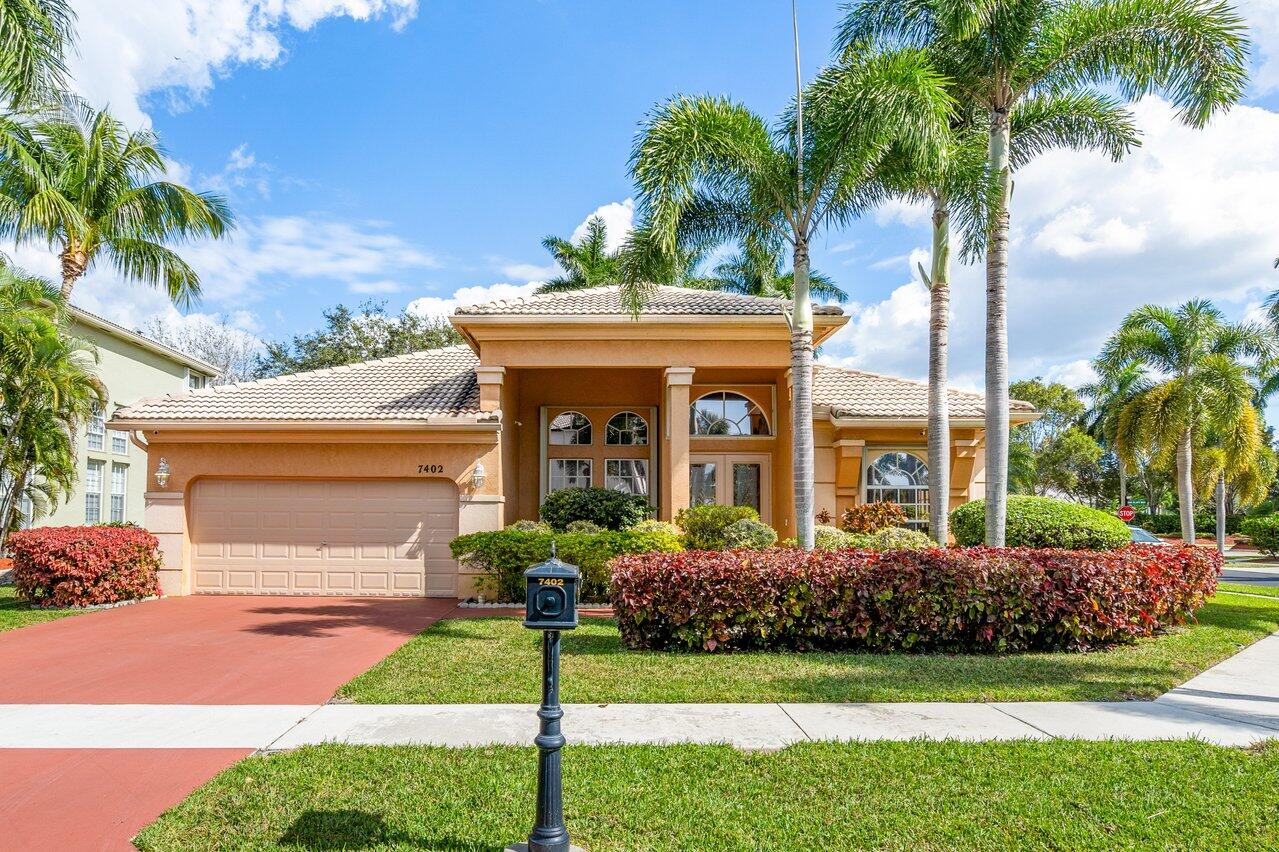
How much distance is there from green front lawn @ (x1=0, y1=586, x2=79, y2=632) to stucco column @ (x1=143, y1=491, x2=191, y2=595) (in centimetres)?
179

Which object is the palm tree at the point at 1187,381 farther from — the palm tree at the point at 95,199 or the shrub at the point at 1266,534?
the palm tree at the point at 95,199

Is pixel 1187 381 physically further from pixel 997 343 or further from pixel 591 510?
pixel 591 510

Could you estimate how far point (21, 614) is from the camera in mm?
11758

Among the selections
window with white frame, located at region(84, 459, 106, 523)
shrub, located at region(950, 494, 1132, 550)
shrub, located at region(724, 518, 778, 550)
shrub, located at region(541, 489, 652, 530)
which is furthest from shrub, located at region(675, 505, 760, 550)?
window with white frame, located at region(84, 459, 106, 523)

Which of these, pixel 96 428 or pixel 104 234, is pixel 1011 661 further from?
pixel 96 428

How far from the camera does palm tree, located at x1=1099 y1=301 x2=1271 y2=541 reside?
76.1 feet

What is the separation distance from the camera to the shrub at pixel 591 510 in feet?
47.1

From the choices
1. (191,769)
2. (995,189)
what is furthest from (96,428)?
(995,189)

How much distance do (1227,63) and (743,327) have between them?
7683mm

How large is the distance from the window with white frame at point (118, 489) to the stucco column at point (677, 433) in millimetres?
17423

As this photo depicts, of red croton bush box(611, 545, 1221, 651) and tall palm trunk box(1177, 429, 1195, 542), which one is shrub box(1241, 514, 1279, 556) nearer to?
tall palm trunk box(1177, 429, 1195, 542)

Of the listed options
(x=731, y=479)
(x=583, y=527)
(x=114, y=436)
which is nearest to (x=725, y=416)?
(x=731, y=479)

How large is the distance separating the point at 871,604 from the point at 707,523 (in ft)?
15.2

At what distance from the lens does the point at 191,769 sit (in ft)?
16.5
